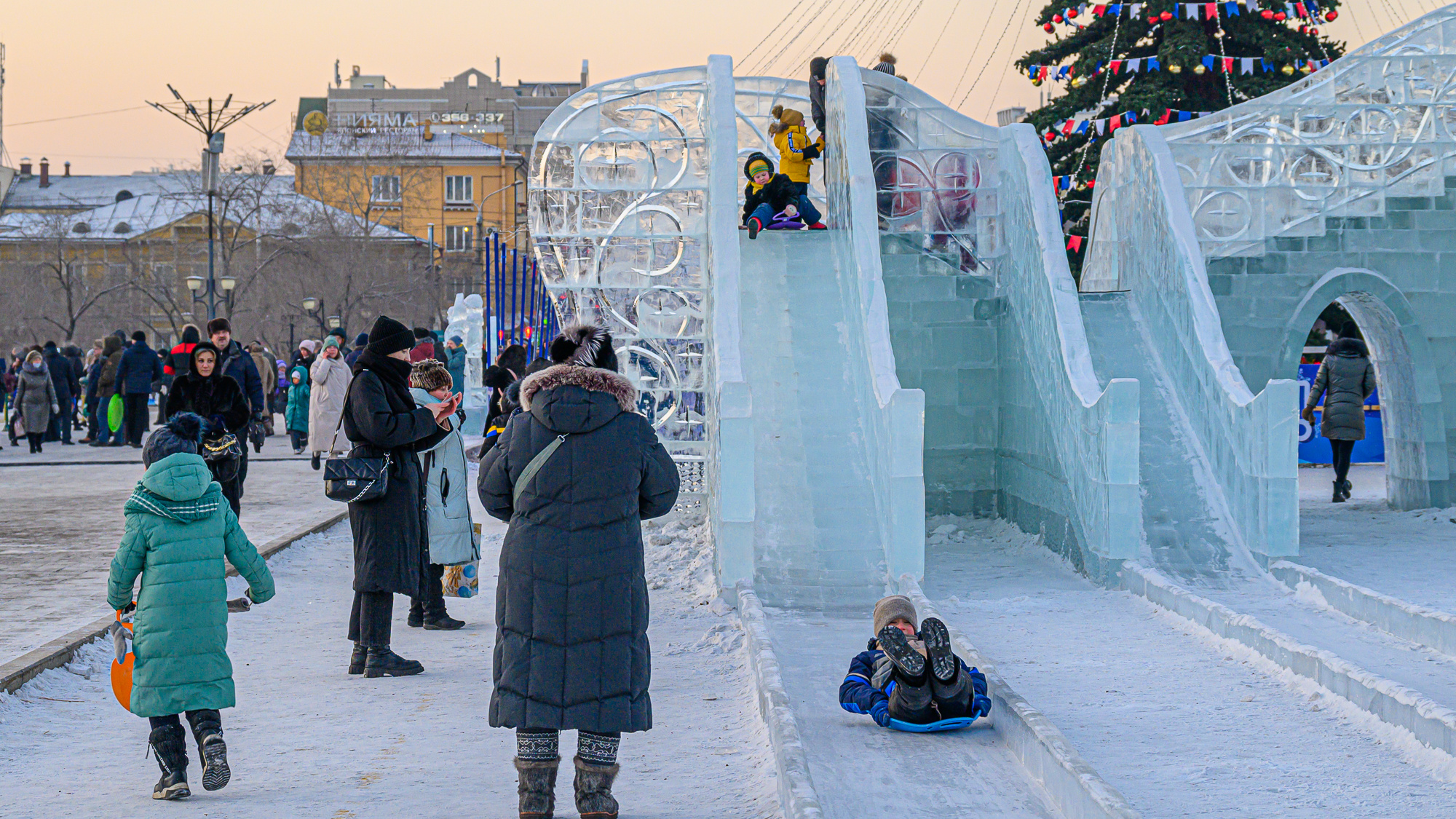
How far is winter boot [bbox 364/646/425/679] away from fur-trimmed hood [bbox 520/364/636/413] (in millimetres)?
2793

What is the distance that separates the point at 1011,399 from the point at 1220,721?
6.75 m

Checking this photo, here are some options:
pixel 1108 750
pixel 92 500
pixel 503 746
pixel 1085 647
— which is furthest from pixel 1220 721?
pixel 92 500

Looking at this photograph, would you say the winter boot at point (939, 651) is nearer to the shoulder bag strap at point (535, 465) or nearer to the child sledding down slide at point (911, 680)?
the child sledding down slide at point (911, 680)

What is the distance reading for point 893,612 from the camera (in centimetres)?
578

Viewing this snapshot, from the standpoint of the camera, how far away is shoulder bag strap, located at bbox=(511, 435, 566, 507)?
4.62 m

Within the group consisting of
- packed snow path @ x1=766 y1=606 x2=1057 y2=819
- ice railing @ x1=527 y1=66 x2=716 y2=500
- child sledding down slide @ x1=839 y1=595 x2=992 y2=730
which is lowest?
packed snow path @ x1=766 y1=606 x2=1057 y2=819

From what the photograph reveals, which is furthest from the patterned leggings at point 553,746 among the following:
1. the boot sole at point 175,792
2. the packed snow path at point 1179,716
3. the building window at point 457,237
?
the building window at point 457,237

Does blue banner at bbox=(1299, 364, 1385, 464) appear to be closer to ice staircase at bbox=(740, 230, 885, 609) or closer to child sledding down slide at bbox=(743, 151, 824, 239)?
child sledding down slide at bbox=(743, 151, 824, 239)

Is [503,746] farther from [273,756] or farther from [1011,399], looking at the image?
[1011,399]

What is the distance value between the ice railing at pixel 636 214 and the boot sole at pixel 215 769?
842 cm

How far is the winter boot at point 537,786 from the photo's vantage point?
4.69 m

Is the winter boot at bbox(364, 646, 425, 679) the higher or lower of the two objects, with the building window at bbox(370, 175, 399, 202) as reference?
lower

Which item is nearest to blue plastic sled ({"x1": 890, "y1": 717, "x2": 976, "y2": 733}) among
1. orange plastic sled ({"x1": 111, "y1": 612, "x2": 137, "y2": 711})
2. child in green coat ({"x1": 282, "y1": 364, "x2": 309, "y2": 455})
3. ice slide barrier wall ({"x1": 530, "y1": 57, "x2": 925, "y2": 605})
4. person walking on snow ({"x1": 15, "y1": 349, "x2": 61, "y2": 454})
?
orange plastic sled ({"x1": 111, "y1": 612, "x2": 137, "y2": 711})

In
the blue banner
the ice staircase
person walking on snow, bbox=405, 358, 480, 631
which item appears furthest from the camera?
the blue banner
